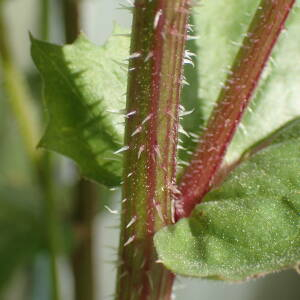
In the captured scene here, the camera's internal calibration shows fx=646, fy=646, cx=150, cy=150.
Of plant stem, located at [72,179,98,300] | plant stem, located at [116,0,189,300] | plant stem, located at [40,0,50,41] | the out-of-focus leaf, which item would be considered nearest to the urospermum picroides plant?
plant stem, located at [116,0,189,300]

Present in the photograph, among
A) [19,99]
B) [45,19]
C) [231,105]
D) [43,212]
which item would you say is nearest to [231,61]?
[231,105]

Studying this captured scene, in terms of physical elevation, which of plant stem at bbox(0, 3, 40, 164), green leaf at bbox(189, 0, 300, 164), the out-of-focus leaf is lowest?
the out-of-focus leaf

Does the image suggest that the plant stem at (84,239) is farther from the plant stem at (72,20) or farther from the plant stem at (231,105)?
the plant stem at (231,105)

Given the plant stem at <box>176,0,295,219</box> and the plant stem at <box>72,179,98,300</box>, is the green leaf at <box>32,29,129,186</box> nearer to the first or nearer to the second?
the plant stem at <box>176,0,295,219</box>

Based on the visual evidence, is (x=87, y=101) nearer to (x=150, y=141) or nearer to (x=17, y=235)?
(x=150, y=141)

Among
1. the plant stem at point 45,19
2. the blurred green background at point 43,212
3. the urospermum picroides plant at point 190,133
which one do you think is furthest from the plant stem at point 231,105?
the plant stem at point 45,19

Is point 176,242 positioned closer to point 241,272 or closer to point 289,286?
point 241,272

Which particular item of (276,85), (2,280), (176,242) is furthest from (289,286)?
(176,242)

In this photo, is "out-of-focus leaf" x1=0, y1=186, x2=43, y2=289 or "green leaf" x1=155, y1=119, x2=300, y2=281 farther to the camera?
"out-of-focus leaf" x1=0, y1=186, x2=43, y2=289
